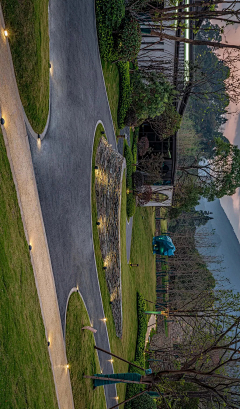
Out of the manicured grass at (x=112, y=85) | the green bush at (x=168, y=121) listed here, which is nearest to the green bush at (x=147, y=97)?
the manicured grass at (x=112, y=85)

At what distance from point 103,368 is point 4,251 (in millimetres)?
9744

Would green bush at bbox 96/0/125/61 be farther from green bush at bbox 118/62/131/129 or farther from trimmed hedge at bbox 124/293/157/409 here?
trimmed hedge at bbox 124/293/157/409

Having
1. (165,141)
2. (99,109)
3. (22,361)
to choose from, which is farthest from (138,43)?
(22,361)

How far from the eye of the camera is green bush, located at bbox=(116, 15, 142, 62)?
18.7 meters

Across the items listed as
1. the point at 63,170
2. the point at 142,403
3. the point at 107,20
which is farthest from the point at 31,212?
the point at 142,403

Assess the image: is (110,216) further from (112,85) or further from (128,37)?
(128,37)

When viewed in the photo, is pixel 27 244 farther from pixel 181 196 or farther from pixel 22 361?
pixel 181 196

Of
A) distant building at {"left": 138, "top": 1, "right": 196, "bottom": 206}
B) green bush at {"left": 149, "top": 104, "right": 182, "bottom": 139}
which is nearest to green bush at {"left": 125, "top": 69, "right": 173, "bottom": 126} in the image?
distant building at {"left": 138, "top": 1, "right": 196, "bottom": 206}

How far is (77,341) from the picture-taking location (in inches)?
478

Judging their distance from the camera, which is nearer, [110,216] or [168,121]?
[110,216]

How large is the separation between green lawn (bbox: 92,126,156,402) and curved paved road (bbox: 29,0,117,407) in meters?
0.97

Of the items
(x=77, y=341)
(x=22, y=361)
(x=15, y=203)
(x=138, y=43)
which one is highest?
(x=138, y=43)

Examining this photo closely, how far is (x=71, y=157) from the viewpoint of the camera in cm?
1316

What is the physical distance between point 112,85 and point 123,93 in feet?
7.17
